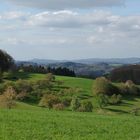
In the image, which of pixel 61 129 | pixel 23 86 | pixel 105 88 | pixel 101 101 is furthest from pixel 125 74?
pixel 61 129

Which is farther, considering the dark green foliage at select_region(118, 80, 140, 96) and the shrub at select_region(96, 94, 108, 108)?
the dark green foliage at select_region(118, 80, 140, 96)

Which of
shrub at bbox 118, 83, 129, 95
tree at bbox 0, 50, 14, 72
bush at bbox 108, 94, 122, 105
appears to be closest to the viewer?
bush at bbox 108, 94, 122, 105

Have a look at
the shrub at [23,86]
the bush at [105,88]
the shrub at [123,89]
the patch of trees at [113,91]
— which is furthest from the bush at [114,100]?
the shrub at [23,86]

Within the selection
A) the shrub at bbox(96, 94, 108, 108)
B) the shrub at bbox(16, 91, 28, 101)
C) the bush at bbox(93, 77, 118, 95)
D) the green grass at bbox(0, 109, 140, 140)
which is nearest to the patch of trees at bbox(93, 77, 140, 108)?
the bush at bbox(93, 77, 118, 95)

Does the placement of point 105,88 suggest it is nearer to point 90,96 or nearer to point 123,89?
point 123,89

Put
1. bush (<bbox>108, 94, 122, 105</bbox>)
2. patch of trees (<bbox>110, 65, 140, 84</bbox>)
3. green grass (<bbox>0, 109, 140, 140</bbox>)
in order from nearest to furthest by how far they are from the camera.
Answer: green grass (<bbox>0, 109, 140, 140</bbox>) < bush (<bbox>108, 94, 122, 105</bbox>) < patch of trees (<bbox>110, 65, 140, 84</bbox>)

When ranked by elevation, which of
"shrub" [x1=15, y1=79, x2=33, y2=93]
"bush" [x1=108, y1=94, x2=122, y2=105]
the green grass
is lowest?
"bush" [x1=108, y1=94, x2=122, y2=105]

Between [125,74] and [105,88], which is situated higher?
[125,74]

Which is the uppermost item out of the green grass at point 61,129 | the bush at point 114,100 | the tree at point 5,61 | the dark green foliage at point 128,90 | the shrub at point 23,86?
the tree at point 5,61

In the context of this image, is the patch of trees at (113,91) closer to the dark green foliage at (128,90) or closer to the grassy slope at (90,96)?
the dark green foliage at (128,90)

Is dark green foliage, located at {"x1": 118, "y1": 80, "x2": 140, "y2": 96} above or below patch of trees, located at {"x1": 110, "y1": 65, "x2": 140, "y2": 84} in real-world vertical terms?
below

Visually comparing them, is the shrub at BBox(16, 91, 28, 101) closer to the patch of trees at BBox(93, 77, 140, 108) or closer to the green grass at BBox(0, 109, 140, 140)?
the patch of trees at BBox(93, 77, 140, 108)

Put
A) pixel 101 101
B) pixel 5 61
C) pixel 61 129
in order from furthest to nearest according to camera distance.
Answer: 1. pixel 5 61
2. pixel 101 101
3. pixel 61 129

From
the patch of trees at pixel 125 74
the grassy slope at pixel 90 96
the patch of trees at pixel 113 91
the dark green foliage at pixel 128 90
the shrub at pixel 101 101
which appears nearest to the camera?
the grassy slope at pixel 90 96
